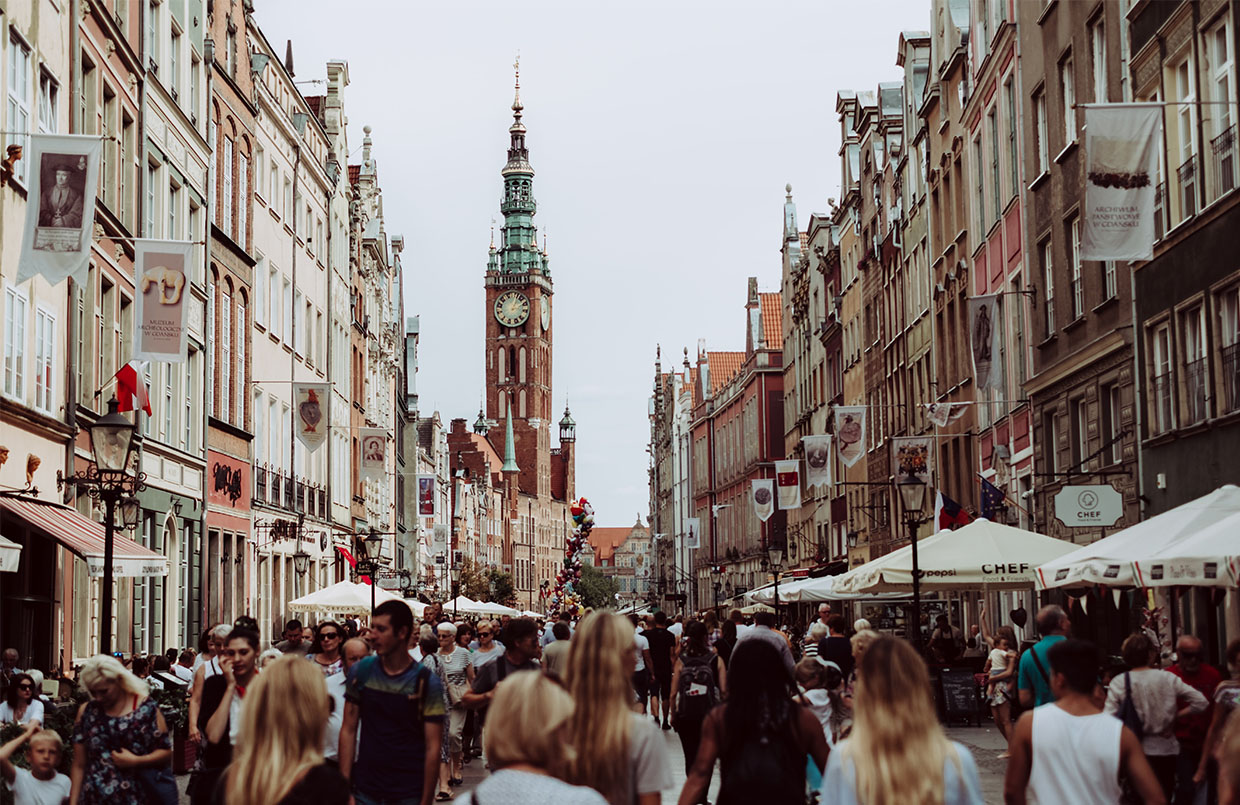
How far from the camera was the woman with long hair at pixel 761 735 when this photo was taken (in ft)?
23.1

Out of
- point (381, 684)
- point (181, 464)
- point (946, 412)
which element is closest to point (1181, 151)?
point (946, 412)

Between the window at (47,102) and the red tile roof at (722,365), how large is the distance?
3433 inches

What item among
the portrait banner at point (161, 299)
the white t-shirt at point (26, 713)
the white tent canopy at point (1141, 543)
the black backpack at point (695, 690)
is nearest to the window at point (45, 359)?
the portrait banner at point (161, 299)

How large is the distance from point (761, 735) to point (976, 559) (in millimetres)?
15475

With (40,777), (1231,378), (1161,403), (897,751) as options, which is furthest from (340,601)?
(897,751)

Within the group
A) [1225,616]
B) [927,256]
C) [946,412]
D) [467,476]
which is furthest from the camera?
[467,476]

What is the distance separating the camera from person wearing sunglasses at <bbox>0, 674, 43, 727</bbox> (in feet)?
40.2

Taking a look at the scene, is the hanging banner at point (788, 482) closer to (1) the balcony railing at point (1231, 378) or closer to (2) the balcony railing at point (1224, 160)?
(1) the balcony railing at point (1231, 378)

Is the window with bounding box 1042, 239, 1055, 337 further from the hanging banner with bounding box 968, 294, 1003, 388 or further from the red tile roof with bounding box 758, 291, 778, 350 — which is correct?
the red tile roof with bounding box 758, 291, 778, 350

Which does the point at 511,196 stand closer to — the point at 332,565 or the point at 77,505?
the point at 332,565

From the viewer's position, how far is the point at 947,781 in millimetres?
6090

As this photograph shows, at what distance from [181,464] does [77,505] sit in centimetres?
643

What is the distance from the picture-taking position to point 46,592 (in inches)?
928

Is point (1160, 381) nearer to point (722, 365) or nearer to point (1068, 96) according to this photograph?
point (1068, 96)
